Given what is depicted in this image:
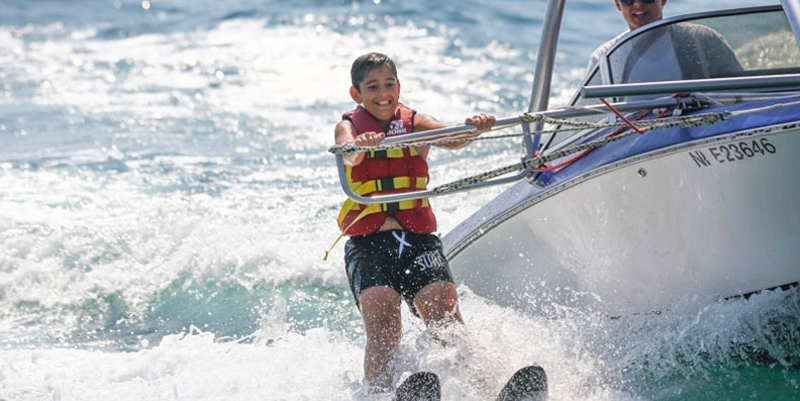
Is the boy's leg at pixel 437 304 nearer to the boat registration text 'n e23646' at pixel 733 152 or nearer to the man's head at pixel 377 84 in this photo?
the man's head at pixel 377 84

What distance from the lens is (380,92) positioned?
4.62 metres

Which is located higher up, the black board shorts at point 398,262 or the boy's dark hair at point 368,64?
the boy's dark hair at point 368,64

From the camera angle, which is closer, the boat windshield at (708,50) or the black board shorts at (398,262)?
the black board shorts at (398,262)

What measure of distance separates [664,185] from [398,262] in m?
1.11

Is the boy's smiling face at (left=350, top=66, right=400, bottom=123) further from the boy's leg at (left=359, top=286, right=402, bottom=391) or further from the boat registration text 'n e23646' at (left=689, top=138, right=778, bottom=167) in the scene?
the boat registration text 'n e23646' at (left=689, top=138, right=778, bottom=167)

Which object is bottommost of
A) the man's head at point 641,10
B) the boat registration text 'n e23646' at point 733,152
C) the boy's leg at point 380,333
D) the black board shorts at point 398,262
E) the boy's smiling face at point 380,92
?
the boy's leg at point 380,333

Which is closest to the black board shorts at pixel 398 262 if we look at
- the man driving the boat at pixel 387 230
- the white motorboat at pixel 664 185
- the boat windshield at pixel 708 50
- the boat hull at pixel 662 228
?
the man driving the boat at pixel 387 230

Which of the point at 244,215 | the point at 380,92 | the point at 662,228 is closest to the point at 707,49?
the point at 662,228

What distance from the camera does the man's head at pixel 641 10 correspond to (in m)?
5.67

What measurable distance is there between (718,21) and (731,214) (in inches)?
42.9

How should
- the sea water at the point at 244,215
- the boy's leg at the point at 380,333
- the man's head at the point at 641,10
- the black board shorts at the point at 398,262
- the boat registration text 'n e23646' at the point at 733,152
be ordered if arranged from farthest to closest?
the man's head at the point at 641,10 → the sea water at the point at 244,215 → the black board shorts at the point at 398,262 → the boy's leg at the point at 380,333 → the boat registration text 'n e23646' at the point at 733,152

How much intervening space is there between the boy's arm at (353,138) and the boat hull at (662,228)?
2.94 ft

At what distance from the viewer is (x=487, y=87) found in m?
12.8

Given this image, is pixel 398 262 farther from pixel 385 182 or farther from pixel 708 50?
pixel 708 50
